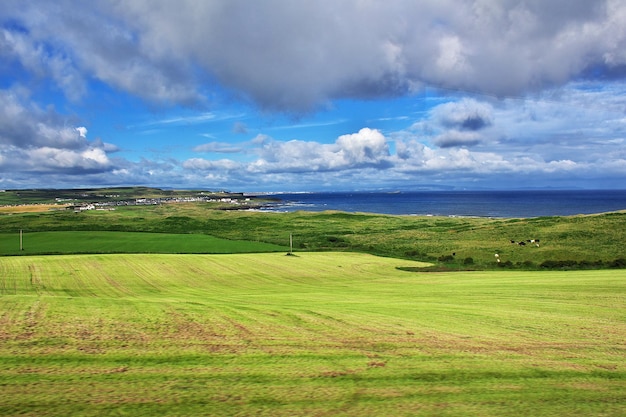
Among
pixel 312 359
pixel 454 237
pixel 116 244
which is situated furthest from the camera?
pixel 454 237

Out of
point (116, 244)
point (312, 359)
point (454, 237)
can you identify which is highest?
point (312, 359)

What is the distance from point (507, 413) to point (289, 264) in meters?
A: 39.6

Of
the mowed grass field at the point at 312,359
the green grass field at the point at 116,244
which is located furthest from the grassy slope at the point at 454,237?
the mowed grass field at the point at 312,359

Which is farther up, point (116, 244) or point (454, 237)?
Result: point (454, 237)

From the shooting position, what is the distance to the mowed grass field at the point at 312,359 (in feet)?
26.5

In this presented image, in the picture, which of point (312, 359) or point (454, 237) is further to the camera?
point (454, 237)

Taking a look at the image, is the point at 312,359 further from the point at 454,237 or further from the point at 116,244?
the point at 454,237

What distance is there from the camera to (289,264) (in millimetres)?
46938

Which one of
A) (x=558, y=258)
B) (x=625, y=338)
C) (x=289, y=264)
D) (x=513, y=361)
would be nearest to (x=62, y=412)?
(x=513, y=361)

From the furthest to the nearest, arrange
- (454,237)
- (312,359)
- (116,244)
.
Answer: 1. (454,237)
2. (116,244)
3. (312,359)

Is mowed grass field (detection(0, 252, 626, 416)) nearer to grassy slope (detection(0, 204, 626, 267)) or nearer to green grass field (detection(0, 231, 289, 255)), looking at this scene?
grassy slope (detection(0, 204, 626, 267))

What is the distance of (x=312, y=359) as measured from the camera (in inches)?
419

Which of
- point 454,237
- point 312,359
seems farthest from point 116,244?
point 312,359

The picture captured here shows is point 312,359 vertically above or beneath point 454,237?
above
